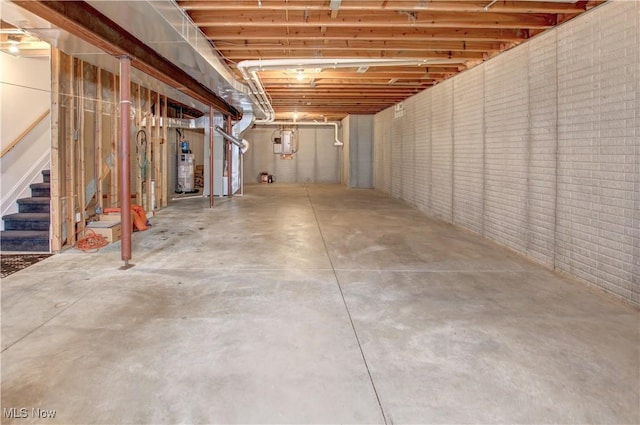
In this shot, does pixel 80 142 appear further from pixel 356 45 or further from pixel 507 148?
pixel 507 148

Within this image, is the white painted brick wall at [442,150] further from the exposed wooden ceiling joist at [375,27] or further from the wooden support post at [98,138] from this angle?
the wooden support post at [98,138]

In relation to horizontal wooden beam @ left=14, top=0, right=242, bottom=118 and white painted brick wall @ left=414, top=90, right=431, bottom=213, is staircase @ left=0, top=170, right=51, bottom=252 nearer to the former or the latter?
horizontal wooden beam @ left=14, top=0, right=242, bottom=118

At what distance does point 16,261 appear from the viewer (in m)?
4.20

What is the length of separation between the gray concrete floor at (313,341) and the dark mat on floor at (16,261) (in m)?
0.14

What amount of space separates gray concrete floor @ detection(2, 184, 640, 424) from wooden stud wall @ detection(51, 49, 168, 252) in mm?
642

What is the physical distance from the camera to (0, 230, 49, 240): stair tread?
4.67 m

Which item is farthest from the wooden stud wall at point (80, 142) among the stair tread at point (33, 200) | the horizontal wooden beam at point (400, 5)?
the horizontal wooden beam at point (400, 5)

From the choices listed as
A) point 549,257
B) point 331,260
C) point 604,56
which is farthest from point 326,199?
point 604,56

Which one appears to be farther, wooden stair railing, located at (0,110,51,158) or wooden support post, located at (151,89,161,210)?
wooden support post, located at (151,89,161,210)

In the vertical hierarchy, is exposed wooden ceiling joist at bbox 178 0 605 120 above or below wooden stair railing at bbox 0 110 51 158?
above

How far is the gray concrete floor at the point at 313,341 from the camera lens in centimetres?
179

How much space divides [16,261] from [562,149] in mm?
5595
